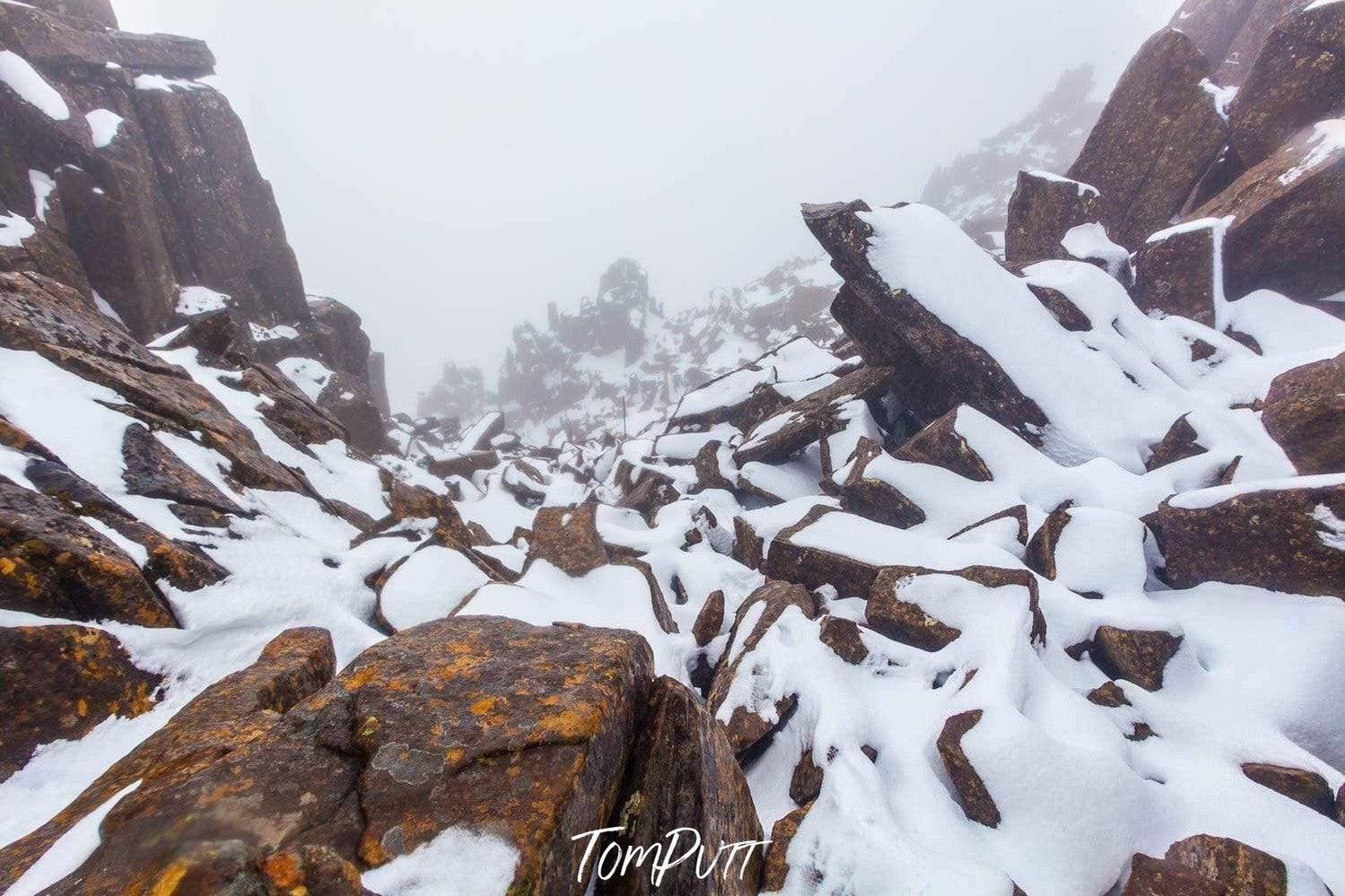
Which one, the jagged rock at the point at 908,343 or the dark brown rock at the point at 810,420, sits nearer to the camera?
the jagged rock at the point at 908,343

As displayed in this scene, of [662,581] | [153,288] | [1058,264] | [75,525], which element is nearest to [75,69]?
[153,288]

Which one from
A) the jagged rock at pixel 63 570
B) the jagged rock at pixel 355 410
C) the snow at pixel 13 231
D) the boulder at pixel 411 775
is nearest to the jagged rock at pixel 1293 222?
the boulder at pixel 411 775

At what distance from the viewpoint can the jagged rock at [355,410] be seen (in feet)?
86.8

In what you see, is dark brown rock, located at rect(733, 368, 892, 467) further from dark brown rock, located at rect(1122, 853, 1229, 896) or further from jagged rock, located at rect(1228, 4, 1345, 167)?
jagged rock, located at rect(1228, 4, 1345, 167)

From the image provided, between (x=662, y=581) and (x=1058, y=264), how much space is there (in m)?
13.7

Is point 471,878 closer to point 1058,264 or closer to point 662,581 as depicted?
point 662,581

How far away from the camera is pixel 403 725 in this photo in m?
3.27

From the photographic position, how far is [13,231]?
16.0m

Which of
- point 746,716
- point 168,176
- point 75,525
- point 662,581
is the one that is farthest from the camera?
point 168,176

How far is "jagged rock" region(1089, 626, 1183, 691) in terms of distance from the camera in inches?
261

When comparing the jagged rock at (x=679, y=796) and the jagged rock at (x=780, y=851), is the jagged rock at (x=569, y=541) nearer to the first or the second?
the jagged rock at (x=780, y=851)

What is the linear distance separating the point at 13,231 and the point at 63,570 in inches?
762

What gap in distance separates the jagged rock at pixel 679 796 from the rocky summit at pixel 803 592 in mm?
30

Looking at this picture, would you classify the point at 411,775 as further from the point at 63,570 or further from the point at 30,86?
the point at 30,86
